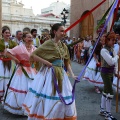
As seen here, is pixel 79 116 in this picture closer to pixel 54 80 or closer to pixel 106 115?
pixel 106 115

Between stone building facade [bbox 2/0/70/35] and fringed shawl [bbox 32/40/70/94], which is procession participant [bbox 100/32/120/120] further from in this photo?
stone building facade [bbox 2/0/70/35]

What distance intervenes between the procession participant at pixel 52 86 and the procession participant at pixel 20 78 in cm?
100

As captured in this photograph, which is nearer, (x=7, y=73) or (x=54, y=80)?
(x=54, y=80)

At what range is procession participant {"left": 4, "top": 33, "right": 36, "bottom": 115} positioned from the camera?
16.3ft

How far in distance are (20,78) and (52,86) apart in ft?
4.54

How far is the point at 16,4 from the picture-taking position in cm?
6906

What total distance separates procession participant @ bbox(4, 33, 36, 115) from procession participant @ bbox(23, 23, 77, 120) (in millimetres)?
999

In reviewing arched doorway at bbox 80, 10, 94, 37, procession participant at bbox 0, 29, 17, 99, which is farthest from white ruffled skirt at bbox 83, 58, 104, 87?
arched doorway at bbox 80, 10, 94, 37

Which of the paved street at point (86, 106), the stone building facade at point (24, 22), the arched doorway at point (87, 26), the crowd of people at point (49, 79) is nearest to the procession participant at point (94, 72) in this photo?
the paved street at point (86, 106)

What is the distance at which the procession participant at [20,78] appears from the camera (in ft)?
16.3

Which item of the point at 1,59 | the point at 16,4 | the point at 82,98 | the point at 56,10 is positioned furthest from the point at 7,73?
the point at 56,10

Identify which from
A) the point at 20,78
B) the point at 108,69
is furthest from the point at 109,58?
the point at 20,78

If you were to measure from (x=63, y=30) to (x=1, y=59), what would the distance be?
2.51 metres

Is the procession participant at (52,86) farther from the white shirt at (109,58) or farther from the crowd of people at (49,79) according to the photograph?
the white shirt at (109,58)
